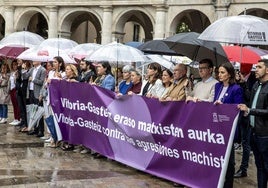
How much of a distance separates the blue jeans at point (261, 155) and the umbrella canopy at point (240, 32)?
189cm

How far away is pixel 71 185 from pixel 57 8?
22380mm

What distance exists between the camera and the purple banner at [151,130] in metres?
6.68

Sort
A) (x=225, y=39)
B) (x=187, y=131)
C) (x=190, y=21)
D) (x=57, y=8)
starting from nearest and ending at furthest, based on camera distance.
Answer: (x=187, y=131), (x=225, y=39), (x=57, y=8), (x=190, y=21)

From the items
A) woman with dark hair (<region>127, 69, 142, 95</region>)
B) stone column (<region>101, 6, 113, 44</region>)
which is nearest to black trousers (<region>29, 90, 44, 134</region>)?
woman with dark hair (<region>127, 69, 142, 95</region>)

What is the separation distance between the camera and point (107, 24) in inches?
1050

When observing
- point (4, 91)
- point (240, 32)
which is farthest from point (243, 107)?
point (4, 91)

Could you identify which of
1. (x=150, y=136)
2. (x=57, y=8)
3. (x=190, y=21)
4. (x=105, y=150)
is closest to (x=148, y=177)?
(x=150, y=136)

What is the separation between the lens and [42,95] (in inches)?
433

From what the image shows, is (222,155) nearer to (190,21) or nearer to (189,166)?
(189,166)

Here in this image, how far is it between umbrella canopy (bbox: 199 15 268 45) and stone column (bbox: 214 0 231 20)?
15.3m

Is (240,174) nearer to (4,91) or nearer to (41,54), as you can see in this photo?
(41,54)

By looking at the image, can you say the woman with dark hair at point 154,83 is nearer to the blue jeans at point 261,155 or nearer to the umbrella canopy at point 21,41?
the blue jeans at point 261,155

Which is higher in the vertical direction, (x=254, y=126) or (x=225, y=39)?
(x=225, y=39)

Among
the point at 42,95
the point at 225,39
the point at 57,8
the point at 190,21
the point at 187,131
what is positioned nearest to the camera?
the point at 187,131
